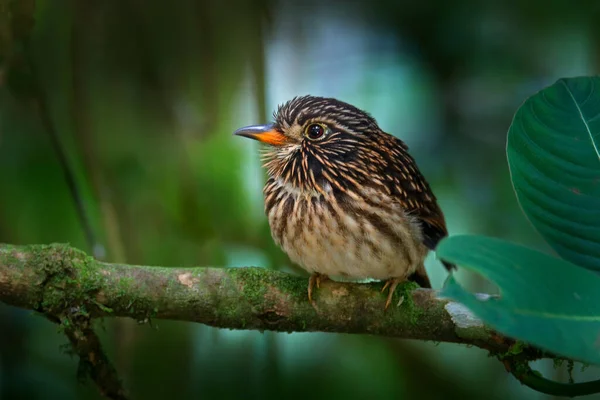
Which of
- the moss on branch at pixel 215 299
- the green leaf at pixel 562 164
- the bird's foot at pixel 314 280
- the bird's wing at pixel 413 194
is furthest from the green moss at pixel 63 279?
the green leaf at pixel 562 164

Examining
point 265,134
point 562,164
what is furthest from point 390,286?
point 562,164

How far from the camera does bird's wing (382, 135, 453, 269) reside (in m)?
2.51

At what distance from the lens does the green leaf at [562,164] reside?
1.40 meters

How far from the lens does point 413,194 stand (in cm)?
256

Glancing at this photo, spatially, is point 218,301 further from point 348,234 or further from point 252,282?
point 348,234

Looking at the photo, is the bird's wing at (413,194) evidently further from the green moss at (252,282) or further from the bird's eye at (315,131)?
the green moss at (252,282)

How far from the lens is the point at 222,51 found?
338cm

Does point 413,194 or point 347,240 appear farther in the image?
point 413,194

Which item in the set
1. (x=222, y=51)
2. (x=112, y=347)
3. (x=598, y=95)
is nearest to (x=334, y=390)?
(x=112, y=347)

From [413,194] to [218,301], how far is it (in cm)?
80

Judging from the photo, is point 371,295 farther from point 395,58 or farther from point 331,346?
point 395,58

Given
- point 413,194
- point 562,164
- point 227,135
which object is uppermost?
point 562,164

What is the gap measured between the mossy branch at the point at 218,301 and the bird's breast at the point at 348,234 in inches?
4.4

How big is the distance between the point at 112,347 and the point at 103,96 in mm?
1102
